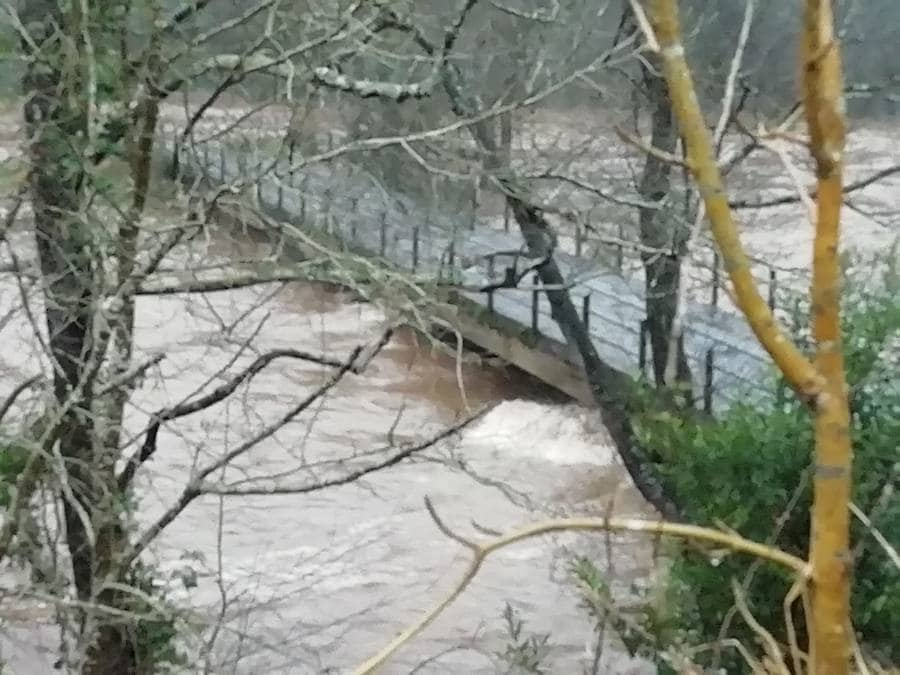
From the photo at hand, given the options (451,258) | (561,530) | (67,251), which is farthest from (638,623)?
(451,258)

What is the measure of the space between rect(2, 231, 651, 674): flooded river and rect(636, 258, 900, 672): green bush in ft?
1.18

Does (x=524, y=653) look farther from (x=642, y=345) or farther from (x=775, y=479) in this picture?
(x=642, y=345)

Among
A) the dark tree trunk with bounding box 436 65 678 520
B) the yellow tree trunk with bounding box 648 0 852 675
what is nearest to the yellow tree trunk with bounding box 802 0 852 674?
the yellow tree trunk with bounding box 648 0 852 675

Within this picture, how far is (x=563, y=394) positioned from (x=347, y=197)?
2.88m

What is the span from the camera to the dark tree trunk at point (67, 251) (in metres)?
2.67

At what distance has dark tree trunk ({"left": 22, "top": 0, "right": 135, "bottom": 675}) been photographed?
2.67 meters

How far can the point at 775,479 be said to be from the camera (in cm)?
285

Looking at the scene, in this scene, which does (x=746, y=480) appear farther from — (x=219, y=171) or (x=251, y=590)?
(x=251, y=590)

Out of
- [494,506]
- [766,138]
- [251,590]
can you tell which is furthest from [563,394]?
[766,138]

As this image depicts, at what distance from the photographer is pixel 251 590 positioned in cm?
434

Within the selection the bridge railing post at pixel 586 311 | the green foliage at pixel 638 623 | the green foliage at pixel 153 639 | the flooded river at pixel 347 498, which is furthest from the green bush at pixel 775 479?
the bridge railing post at pixel 586 311

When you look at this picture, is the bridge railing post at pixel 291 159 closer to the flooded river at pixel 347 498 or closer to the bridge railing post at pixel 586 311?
the flooded river at pixel 347 498

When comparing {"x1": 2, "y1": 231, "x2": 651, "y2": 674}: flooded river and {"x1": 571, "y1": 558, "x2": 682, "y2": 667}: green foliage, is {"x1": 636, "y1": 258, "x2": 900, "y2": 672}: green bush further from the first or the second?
{"x1": 2, "y1": 231, "x2": 651, "y2": 674}: flooded river

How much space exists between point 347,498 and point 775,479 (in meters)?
3.22
